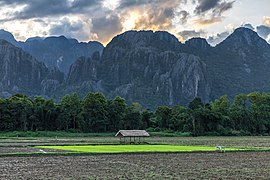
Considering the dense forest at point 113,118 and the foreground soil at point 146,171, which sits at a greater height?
the dense forest at point 113,118

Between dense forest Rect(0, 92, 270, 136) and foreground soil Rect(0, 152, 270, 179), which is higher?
dense forest Rect(0, 92, 270, 136)

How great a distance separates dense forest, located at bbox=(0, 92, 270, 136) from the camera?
2943 inches

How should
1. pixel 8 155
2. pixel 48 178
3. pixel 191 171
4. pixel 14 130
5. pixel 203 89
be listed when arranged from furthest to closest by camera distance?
pixel 203 89
pixel 14 130
pixel 8 155
pixel 191 171
pixel 48 178

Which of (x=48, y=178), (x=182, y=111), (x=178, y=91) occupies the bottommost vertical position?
(x=48, y=178)

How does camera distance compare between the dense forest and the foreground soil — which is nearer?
the foreground soil

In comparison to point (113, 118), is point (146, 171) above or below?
below

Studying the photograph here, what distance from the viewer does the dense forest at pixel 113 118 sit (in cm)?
7475

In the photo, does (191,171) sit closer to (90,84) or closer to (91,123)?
(91,123)

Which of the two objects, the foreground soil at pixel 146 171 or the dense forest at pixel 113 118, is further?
the dense forest at pixel 113 118

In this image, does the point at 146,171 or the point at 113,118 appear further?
the point at 113,118

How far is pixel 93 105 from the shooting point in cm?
7675

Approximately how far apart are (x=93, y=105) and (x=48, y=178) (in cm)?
6091

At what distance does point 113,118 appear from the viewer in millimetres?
78000

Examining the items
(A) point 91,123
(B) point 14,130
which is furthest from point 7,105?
(A) point 91,123
